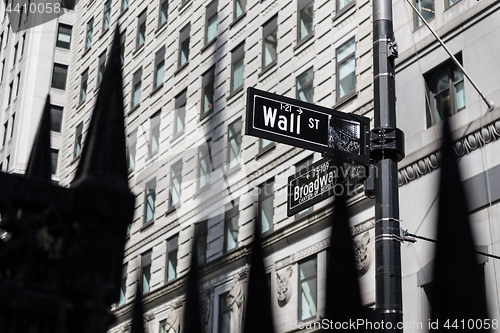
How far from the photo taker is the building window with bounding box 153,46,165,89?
133ft

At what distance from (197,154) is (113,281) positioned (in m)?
31.5

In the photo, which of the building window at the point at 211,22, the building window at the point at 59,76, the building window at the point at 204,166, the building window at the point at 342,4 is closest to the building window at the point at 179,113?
the building window at the point at 204,166

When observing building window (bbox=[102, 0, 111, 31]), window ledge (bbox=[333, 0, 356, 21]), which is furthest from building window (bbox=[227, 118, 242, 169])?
building window (bbox=[102, 0, 111, 31])

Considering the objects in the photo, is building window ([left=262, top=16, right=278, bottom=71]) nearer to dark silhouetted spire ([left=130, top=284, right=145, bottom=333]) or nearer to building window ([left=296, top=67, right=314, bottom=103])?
building window ([left=296, top=67, right=314, bottom=103])

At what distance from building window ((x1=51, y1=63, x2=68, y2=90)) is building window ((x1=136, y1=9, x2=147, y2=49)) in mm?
11860

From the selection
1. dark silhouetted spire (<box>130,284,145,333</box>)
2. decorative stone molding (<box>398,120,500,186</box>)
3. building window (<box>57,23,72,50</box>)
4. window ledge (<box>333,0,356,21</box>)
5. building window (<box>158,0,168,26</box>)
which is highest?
building window (<box>57,23,72,50</box>)

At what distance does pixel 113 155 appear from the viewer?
12.4 ft

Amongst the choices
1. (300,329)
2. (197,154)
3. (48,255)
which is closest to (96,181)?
(48,255)

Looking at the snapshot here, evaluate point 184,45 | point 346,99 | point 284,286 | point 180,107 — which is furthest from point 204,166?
point 346,99

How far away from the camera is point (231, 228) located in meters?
31.7

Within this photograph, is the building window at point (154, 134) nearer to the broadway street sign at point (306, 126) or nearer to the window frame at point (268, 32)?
the window frame at point (268, 32)

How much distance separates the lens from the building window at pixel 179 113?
37.3 metres

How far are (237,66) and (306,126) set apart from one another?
2547 centimetres

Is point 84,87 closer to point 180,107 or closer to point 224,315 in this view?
point 180,107
